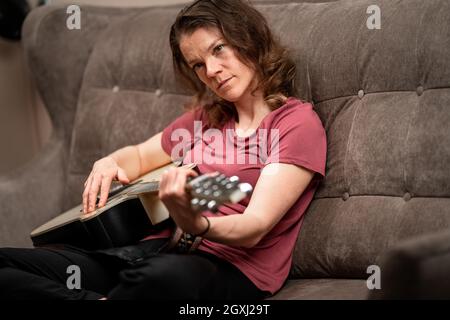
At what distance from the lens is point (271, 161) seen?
1556 mm

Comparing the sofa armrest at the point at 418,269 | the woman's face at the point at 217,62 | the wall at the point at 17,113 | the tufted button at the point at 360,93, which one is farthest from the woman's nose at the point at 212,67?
the wall at the point at 17,113

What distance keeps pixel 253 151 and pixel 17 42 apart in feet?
5.58

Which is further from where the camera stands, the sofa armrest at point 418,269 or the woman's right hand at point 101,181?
the woman's right hand at point 101,181

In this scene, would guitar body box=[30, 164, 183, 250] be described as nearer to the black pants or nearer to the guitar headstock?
the black pants

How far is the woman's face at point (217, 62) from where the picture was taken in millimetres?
1629

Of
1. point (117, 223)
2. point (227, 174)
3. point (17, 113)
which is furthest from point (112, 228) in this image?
point (17, 113)

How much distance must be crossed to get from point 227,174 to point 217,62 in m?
0.26

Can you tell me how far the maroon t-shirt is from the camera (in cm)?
155

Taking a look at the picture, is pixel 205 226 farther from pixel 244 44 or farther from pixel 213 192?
pixel 244 44

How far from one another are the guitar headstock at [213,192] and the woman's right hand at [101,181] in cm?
51

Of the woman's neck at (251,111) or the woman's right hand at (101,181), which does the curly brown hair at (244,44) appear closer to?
the woman's neck at (251,111)

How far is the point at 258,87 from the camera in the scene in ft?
5.56
